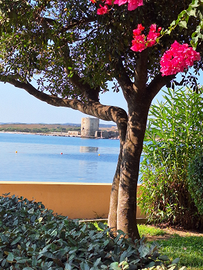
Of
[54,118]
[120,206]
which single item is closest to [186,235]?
[120,206]

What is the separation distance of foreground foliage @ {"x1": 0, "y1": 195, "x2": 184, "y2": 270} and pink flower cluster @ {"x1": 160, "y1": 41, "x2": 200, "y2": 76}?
119 cm

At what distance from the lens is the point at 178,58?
6.92 feet

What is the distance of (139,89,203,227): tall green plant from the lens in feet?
16.9

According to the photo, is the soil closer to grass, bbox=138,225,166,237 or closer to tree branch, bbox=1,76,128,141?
grass, bbox=138,225,166,237

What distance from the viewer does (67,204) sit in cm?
558

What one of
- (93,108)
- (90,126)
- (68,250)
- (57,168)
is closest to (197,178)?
(93,108)

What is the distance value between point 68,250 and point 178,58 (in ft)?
4.67

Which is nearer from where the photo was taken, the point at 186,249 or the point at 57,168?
the point at 186,249

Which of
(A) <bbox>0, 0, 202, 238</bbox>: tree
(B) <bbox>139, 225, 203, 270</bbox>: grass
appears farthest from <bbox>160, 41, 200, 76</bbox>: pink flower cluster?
(B) <bbox>139, 225, 203, 270</bbox>: grass

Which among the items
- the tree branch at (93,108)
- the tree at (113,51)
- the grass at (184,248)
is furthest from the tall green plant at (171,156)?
the tree branch at (93,108)

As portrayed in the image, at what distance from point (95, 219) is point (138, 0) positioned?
4421 millimetres

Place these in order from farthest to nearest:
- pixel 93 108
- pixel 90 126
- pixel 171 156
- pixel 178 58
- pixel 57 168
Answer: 1. pixel 90 126
2. pixel 57 168
3. pixel 171 156
4. pixel 93 108
5. pixel 178 58

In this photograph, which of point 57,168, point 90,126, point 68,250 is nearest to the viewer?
point 68,250

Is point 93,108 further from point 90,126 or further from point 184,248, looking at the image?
point 90,126
